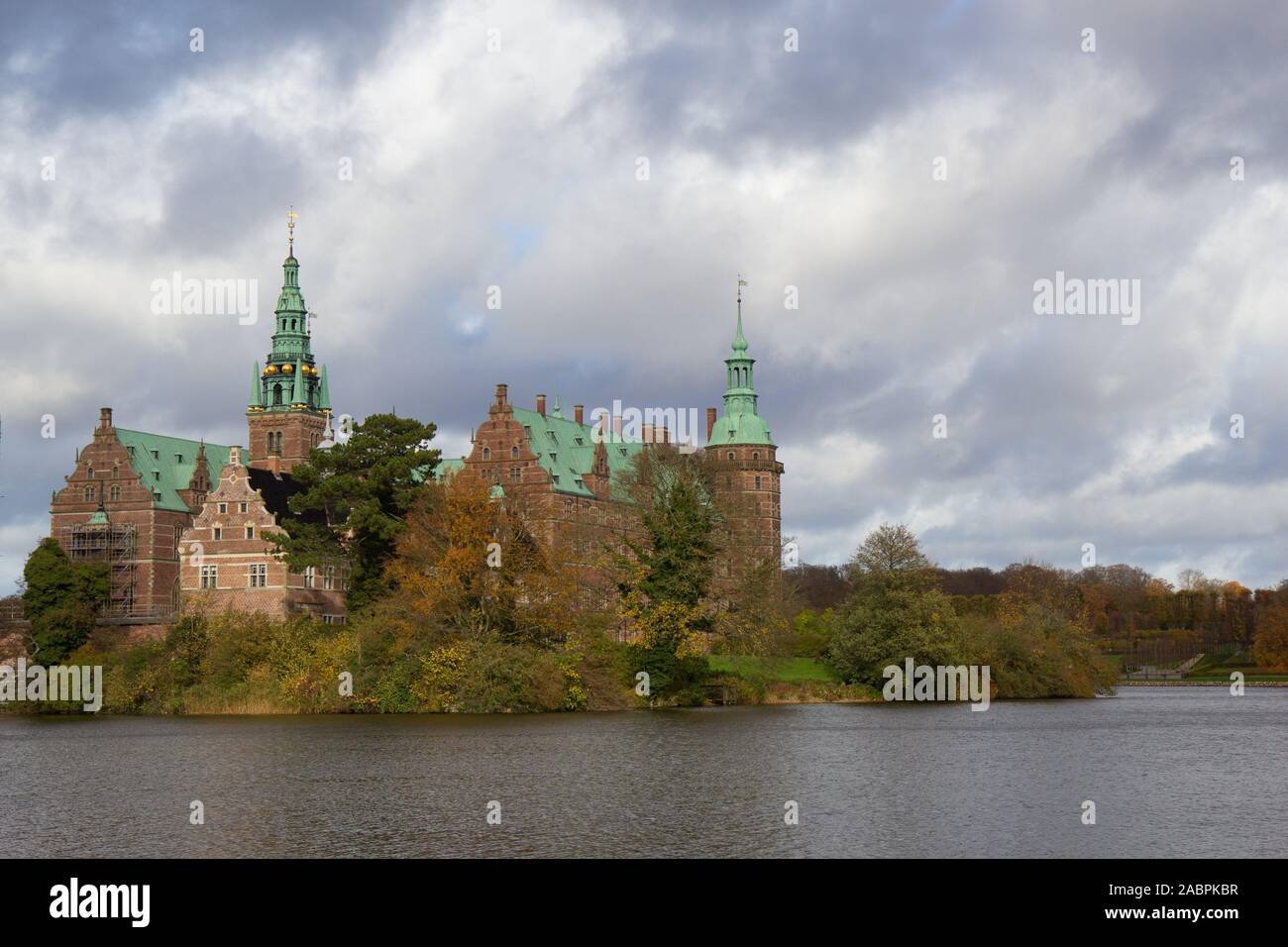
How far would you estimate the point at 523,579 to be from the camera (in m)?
54.8

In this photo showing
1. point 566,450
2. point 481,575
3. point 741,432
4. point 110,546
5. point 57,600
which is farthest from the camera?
point 741,432

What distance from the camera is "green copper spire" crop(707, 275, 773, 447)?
337ft

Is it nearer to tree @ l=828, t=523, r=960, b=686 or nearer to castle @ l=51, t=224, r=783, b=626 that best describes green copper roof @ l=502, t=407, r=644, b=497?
castle @ l=51, t=224, r=783, b=626

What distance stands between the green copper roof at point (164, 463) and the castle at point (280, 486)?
9 centimetres

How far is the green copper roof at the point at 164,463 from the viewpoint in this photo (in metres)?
93.7

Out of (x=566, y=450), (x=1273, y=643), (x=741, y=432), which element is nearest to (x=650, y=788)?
(x=566, y=450)

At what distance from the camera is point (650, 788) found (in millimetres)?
29719

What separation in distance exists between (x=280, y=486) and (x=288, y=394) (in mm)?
38083

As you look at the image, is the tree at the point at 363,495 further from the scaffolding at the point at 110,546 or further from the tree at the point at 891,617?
the scaffolding at the point at 110,546

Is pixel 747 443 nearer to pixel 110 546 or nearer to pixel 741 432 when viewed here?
pixel 741 432
